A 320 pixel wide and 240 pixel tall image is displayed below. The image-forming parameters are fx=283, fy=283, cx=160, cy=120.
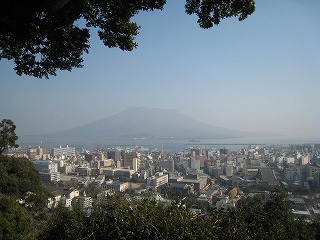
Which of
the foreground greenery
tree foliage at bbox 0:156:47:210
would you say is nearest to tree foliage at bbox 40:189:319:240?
the foreground greenery

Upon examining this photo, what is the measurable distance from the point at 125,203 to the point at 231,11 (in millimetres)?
1700

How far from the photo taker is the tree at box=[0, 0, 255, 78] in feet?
7.10

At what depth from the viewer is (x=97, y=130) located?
98125 millimetres

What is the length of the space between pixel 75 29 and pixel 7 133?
5397 millimetres

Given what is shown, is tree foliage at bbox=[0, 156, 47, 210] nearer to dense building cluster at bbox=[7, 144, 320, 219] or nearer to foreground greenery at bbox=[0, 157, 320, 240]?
dense building cluster at bbox=[7, 144, 320, 219]

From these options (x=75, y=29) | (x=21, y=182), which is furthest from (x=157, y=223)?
(x=21, y=182)

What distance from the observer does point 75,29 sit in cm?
239


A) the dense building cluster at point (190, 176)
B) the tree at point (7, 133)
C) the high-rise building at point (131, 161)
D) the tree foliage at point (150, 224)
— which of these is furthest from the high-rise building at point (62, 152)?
the tree foliage at point (150, 224)

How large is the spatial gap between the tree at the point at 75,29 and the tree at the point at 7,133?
4912 millimetres

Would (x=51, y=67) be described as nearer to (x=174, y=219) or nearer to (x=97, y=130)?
(x=174, y=219)

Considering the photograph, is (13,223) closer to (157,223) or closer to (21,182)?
(157,223)

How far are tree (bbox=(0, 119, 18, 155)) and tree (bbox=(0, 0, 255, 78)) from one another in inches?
193

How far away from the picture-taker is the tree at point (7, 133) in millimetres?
6748

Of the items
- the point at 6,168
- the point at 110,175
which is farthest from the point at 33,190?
the point at 110,175
